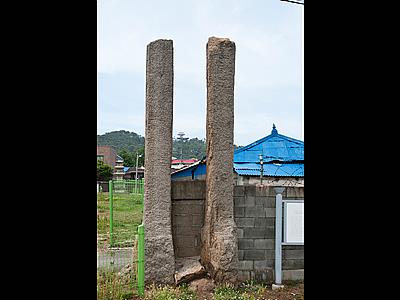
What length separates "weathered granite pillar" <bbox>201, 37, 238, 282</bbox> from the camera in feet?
11.0

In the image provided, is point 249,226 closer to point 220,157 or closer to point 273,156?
point 220,157

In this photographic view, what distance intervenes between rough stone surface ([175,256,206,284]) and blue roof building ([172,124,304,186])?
2.43ft

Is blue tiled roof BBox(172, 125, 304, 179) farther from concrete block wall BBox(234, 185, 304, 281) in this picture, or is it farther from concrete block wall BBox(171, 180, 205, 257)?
concrete block wall BBox(234, 185, 304, 281)

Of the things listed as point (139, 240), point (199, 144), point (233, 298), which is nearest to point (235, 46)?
point (199, 144)

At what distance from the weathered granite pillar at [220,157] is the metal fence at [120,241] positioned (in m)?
0.51

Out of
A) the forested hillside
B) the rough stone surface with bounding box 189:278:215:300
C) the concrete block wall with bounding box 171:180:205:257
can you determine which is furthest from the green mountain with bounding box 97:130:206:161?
the rough stone surface with bounding box 189:278:215:300

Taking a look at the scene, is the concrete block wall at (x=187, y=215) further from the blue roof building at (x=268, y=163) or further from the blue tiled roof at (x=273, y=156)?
the blue tiled roof at (x=273, y=156)

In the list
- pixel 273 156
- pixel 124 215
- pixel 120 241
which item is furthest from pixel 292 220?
pixel 124 215

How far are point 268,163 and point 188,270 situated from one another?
1239 millimetres

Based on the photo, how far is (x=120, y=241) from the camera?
13.5 feet

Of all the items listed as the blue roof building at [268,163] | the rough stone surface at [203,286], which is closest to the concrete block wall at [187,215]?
the rough stone surface at [203,286]
